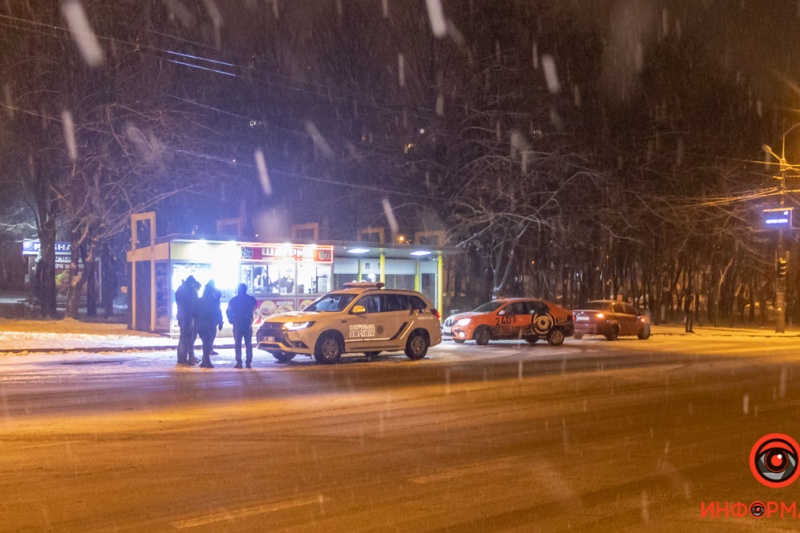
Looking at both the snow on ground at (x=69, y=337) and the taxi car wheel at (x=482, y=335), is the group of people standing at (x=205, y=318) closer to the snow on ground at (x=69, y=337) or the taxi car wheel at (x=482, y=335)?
the snow on ground at (x=69, y=337)

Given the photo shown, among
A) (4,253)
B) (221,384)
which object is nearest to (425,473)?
(221,384)

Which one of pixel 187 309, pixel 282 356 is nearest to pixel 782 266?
pixel 282 356

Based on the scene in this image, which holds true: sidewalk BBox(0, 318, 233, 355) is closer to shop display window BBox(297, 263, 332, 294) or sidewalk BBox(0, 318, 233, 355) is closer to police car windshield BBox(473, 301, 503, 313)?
shop display window BBox(297, 263, 332, 294)

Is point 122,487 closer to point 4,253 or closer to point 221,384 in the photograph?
point 221,384

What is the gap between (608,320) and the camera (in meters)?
29.1

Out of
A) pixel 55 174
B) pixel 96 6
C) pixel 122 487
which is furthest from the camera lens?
pixel 55 174

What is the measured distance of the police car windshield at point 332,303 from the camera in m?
18.9

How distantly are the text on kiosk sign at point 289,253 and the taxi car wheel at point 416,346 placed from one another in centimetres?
670

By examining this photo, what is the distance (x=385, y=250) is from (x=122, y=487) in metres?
20.3

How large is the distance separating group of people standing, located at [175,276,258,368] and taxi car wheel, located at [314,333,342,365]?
5.23ft

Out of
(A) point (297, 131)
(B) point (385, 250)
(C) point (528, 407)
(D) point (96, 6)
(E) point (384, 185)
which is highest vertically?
(D) point (96, 6)

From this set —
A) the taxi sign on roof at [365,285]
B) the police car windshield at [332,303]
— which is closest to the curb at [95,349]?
the police car windshield at [332,303]

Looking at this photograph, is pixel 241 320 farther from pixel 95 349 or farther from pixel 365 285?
pixel 95 349

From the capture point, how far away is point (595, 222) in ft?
115
